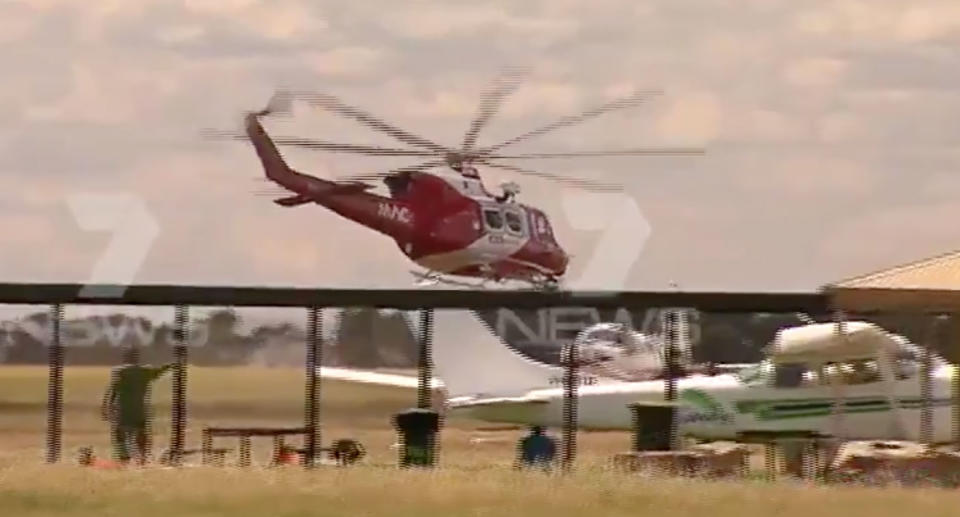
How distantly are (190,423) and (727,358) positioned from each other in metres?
22.9

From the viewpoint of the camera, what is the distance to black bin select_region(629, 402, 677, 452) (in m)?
25.3

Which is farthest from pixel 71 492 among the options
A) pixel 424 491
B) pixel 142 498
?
pixel 424 491

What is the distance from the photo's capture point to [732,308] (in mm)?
26000

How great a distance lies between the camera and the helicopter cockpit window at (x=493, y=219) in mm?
56438

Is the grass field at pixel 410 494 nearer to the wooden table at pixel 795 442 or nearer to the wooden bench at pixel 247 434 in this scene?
the wooden bench at pixel 247 434

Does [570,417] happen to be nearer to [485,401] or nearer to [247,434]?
[247,434]

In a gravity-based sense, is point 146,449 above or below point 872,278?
below

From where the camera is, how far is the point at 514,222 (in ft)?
190

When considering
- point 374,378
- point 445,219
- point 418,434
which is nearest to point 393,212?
point 445,219

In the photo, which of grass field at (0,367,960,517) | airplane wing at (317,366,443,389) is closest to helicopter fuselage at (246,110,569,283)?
airplane wing at (317,366,443,389)

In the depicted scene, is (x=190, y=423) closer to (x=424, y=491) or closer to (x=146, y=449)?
(x=146, y=449)

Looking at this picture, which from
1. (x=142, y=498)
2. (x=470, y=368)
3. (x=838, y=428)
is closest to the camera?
(x=142, y=498)

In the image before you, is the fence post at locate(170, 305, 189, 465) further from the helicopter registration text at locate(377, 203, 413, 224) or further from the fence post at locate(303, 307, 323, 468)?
the helicopter registration text at locate(377, 203, 413, 224)

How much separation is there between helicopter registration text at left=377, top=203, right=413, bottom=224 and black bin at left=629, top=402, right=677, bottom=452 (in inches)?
1159
